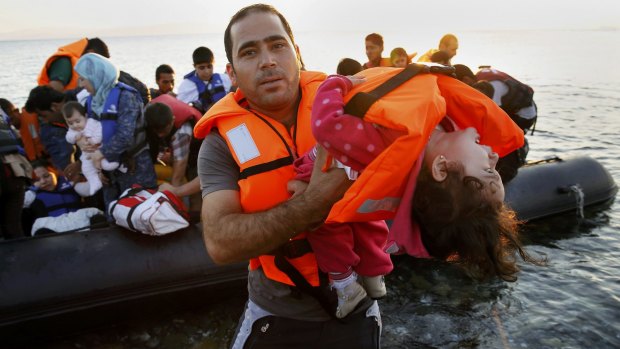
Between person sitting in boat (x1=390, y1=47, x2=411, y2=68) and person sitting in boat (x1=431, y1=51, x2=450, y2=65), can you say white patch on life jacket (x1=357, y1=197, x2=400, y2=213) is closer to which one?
person sitting in boat (x1=431, y1=51, x2=450, y2=65)

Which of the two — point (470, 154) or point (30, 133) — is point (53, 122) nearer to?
point (30, 133)

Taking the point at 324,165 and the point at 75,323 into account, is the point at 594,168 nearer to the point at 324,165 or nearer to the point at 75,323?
the point at 324,165

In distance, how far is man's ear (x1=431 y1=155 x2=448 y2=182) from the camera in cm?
163

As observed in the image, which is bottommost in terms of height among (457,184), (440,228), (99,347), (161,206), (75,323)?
(99,347)

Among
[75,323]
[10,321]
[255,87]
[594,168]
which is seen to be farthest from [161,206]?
[594,168]

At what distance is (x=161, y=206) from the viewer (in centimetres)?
434

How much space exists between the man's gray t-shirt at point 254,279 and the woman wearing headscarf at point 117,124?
2.97 m

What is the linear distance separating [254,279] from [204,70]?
521 centimetres

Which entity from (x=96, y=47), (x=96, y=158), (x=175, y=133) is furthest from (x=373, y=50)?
(x=96, y=158)

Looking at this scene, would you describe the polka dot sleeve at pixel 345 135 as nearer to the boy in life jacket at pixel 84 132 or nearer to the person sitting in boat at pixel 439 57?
the boy in life jacket at pixel 84 132

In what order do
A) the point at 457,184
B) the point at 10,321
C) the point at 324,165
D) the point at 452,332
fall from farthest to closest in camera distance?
the point at 452,332
the point at 10,321
the point at 324,165
the point at 457,184

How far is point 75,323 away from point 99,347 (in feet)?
1.39

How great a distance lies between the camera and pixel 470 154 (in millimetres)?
1664

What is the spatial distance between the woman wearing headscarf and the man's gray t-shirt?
297 centimetres
